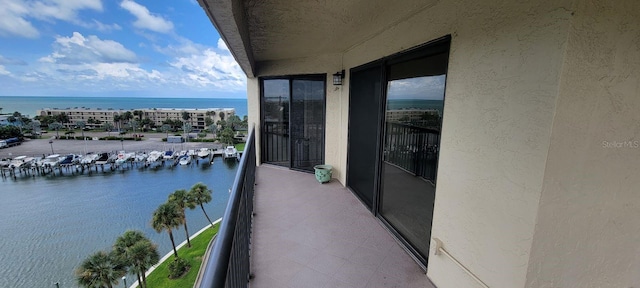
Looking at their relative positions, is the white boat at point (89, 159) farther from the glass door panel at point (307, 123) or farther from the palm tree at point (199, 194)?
the glass door panel at point (307, 123)

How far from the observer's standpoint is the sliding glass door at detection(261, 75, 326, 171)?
16.6ft

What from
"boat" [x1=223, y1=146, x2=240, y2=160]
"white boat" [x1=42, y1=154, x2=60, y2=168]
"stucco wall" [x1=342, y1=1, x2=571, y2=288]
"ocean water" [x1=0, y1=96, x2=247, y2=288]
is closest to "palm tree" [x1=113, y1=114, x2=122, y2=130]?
"white boat" [x1=42, y1=154, x2=60, y2=168]

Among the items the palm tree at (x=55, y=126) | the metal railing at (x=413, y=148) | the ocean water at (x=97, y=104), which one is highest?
the ocean water at (x=97, y=104)

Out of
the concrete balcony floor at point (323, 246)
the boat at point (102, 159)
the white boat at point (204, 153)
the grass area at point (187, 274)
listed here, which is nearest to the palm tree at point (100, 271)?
the grass area at point (187, 274)

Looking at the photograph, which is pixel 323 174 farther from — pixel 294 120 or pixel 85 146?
pixel 85 146

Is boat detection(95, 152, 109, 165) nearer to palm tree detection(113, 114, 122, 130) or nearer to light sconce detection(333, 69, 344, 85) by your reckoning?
palm tree detection(113, 114, 122, 130)

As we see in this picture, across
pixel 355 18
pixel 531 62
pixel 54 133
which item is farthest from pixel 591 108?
pixel 54 133

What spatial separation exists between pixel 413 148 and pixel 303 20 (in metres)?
1.75

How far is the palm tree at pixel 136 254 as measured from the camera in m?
10.1

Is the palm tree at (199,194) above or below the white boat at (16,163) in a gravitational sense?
above

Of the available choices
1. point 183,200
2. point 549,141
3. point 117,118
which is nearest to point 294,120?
point 549,141

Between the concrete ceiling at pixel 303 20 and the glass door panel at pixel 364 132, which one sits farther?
the glass door panel at pixel 364 132

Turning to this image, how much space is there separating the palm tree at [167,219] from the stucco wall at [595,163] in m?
13.5

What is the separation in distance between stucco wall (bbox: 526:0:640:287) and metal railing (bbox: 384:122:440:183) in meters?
0.96
